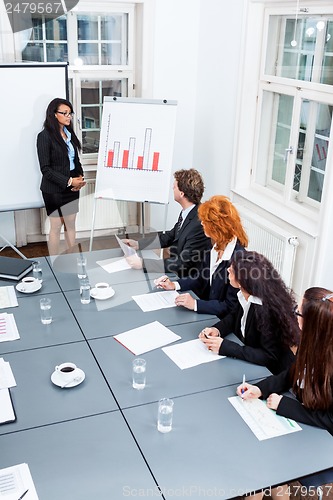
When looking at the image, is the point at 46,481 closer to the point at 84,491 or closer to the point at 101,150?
the point at 84,491

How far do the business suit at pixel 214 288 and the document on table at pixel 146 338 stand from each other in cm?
28

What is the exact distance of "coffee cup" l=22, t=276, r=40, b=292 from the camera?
9.52ft

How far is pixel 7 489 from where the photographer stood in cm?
165

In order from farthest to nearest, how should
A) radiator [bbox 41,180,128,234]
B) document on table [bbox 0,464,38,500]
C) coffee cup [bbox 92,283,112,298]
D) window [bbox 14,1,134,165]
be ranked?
radiator [bbox 41,180,128,234] → window [bbox 14,1,134,165] → coffee cup [bbox 92,283,112,298] → document on table [bbox 0,464,38,500]

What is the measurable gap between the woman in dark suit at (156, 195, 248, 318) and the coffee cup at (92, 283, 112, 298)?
0.29 metres

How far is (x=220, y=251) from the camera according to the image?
288 cm

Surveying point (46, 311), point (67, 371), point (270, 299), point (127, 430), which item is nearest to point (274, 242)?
point (270, 299)

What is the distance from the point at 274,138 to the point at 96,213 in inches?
78.3

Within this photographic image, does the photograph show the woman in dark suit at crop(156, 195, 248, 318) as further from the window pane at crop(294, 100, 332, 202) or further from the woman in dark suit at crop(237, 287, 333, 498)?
the window pane at crop(294, 100, 332, 202)

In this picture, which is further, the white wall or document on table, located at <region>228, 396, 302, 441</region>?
the white wall

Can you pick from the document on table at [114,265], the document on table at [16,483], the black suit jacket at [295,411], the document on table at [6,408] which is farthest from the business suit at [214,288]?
the document on table at [16,483]

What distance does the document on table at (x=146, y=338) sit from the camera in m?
2.42

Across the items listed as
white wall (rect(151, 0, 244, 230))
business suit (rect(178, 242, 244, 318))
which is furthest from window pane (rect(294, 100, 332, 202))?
business suit (rect(178, 242, 244, 318))

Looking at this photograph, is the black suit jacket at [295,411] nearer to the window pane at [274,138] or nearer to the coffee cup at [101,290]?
the coffee cup at [101,290]
